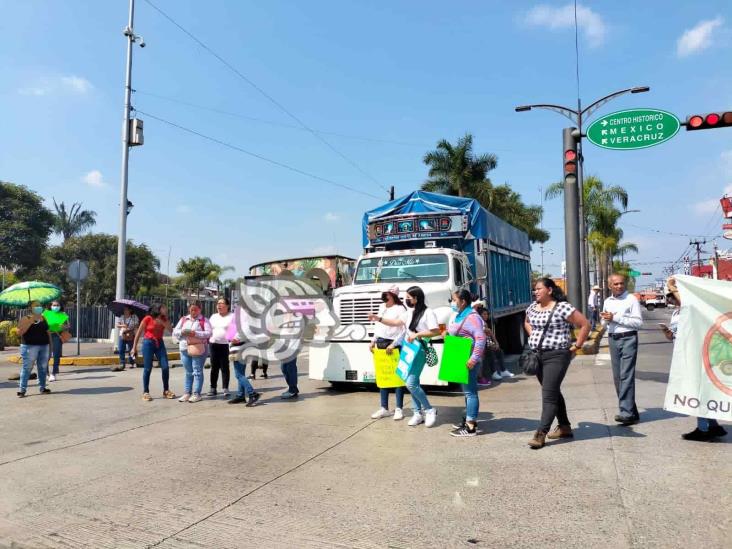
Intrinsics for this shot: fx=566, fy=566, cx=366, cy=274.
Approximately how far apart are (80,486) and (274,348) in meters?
4.60

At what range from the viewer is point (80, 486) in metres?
4.78

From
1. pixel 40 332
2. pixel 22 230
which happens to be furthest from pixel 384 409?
pixel 22 230

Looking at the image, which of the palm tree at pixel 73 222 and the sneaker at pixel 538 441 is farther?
the palm tree at pixel 73 222

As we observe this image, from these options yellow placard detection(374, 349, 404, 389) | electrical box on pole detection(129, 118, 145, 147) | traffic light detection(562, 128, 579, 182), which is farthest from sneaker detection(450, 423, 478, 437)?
electrical box on pole detection(129, 118, 145, 147)

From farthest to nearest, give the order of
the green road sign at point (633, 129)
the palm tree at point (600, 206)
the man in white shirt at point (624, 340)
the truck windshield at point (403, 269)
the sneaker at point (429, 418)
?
the palm tree at point (600, 206)
the green road sign at point (633, 129)
the truck windshield at point (403, 269)
the sneaker at point (429, 418)
the man in white shirt at point (624, 340)

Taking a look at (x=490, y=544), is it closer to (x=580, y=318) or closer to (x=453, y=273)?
(x=580, y=318)

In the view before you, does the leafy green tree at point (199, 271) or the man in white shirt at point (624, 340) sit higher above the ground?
the leafy green tree at point (199, 271)

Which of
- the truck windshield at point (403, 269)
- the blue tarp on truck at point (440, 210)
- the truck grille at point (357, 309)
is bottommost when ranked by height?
the truck grille at point (357, 309)

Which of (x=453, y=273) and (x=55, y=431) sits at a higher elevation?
(x=453, y=273)

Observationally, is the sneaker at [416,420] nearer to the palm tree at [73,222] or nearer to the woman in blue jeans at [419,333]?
the woman in blue jeans at [419,333]

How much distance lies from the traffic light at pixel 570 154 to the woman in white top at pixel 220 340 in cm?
918

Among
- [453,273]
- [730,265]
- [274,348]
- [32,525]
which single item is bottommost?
[32,525]

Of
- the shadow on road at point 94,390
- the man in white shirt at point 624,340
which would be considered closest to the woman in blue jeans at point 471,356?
the man in white shirt at point 624,340

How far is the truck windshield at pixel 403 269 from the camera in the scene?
33.2 ft
